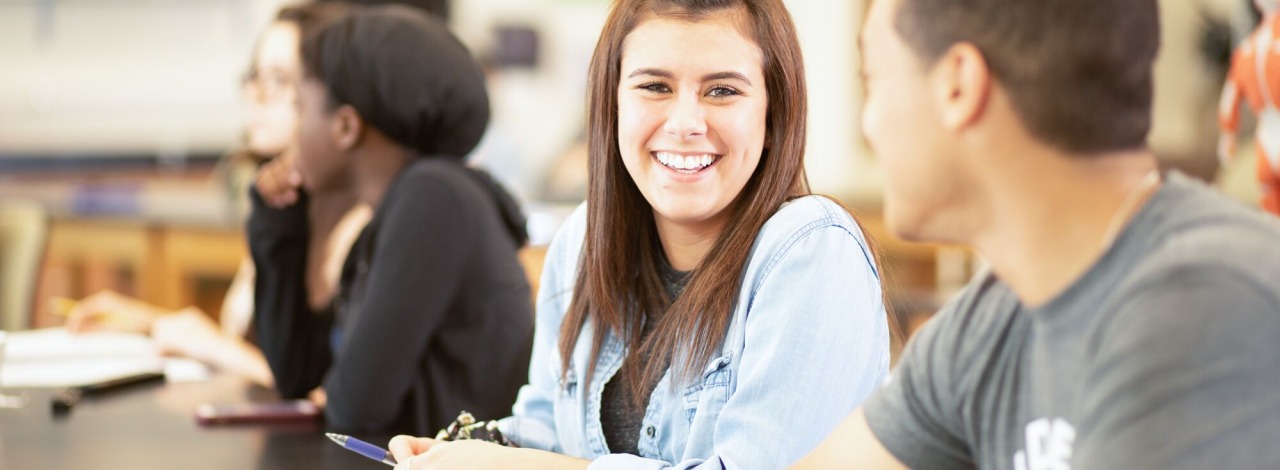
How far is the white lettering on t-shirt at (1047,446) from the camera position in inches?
30.9

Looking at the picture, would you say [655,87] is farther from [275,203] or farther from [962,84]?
[275,203]

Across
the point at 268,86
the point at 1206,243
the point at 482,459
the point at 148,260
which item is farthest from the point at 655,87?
the point at 148,260

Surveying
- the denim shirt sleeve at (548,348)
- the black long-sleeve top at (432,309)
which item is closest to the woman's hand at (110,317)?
the black long-sleeve top at (432,309)

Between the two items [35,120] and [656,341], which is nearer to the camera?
[656,341]

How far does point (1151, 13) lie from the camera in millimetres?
771

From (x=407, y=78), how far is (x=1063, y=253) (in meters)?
1.35

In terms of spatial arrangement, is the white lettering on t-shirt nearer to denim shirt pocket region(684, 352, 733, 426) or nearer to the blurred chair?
denim shirt pocket region(684, 352, 733, 426)

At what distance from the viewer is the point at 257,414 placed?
6.21 feet

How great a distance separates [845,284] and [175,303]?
430 centimetres

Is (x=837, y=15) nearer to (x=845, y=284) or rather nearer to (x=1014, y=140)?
(x=845, y=284)

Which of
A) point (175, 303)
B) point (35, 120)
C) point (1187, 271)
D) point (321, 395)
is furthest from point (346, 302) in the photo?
point (35, 120)

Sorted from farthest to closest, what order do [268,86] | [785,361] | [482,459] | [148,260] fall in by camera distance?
[148,260], [268,86], [482,459], [785,361]

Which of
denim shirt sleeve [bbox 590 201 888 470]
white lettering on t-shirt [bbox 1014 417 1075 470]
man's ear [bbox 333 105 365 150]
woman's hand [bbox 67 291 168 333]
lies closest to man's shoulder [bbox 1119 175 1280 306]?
white lettering on t-shirt [bbox 1014 417 1075 470]

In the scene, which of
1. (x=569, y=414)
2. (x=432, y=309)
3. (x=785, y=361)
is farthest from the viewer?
(x=432, y=309)
